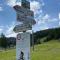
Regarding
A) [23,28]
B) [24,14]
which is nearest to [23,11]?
[24,14]

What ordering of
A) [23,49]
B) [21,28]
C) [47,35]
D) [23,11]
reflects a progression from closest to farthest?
[23,49]
[23,11]
[21,28]
[47,35]

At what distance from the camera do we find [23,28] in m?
10.3

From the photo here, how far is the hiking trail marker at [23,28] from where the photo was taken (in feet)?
32.8

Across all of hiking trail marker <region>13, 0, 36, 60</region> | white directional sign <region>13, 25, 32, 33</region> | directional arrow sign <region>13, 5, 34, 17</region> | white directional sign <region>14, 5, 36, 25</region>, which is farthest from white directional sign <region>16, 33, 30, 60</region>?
directional arrow sign <region>13, 5, 34, 17</region>

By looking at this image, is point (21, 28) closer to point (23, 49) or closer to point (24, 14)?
point (24, 14)

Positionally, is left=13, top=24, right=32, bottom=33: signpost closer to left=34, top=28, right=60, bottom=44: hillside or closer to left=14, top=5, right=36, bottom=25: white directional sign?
→ left=14, top=5, right=36, bottom=25: white directional sign

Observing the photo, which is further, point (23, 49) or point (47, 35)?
point (47, 35)

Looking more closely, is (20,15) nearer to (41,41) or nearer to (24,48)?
(24,48)

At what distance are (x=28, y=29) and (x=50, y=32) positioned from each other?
310ft

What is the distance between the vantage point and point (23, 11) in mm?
10164

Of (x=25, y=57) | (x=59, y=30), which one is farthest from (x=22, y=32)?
(x=59, y=30)

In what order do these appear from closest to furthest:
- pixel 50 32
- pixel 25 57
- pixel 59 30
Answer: pixel 25 57, pixel 59 30, pixel 50 32

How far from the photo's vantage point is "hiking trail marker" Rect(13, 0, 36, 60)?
9.98 meters

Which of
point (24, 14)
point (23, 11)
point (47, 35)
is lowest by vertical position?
point (47, 35)
